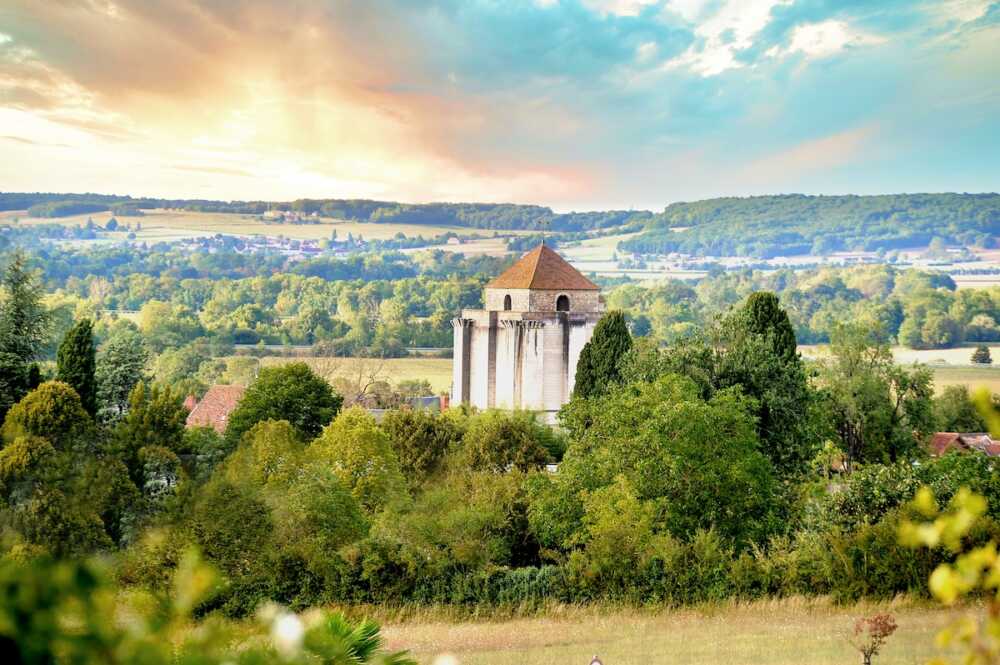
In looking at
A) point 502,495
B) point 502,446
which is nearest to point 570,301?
point 502,446

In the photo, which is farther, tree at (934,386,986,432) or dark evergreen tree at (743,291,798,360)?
tree at (934,386,986,432)

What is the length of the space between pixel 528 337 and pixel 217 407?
1413cm

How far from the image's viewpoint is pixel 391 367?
88.3 metres

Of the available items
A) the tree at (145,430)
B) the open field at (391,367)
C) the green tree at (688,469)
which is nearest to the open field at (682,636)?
the green tree at (688,469)

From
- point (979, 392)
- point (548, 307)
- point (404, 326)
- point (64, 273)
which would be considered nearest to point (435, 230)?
point (64, 273)

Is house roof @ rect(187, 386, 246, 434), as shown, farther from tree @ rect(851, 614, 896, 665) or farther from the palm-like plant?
the palm-like plant

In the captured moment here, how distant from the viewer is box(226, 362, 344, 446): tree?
3119 cm

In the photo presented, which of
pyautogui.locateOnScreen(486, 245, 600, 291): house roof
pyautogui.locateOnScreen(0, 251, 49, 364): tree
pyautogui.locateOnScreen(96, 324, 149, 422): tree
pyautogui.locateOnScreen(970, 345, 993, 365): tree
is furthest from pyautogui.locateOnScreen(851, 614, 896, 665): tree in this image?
pyautogui.locateOnScreen(970, 345, 993, 365): tree

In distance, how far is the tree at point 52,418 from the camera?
24344mm

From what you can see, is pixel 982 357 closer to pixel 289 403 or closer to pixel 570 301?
pixel 570 301

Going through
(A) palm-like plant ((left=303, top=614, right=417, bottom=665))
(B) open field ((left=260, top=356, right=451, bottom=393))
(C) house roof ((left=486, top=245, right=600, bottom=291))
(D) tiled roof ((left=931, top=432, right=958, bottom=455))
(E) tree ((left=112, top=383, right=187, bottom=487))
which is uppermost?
(A) palm-like plant ((left=303, top=614, right=417, bottom=665))

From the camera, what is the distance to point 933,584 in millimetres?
2359

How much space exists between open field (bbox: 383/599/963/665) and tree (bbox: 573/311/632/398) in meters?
18.8

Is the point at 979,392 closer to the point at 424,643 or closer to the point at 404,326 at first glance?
the point at 424,643
